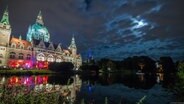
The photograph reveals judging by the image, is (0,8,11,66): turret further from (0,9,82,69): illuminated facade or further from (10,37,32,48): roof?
(10,37,32,48): roof

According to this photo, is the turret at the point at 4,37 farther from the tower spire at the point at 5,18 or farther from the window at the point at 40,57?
the window at the point at 40,57

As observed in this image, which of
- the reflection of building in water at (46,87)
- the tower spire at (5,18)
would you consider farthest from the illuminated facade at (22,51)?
the reflection of building in water at (46,87)

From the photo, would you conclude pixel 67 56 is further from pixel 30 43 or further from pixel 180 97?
pixel 180 97

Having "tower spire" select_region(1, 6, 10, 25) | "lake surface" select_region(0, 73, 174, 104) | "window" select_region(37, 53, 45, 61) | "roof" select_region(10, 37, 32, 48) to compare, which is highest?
"tower spire" select_region(1, 6, 10, 25)

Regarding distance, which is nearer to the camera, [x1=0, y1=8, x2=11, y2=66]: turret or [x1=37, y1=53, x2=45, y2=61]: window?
[x1=0, y1=8, x2=11, y2=66]: turret

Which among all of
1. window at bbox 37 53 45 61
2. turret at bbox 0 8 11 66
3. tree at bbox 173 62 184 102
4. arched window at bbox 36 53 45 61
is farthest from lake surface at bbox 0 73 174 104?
window at bbox 37 53 45 61

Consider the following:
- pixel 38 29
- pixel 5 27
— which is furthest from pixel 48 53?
pixel 38 29

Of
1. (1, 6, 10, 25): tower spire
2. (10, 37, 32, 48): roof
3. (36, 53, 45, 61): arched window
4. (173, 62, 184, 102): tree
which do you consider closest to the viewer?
(173, 62, 184, 102): tree

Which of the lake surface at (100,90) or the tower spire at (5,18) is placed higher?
the tower spire at (5,18)

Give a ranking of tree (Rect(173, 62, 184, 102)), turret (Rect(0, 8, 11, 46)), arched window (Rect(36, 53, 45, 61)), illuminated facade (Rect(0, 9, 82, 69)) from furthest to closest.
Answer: arched window (Rect(36, 53, 45, 61)) < turret (Rect(0, 8, 11, 46)) < illuminated facade (Rect(0, 9, 82, 69)) < tree (Rect(173, 62, 184, 102))

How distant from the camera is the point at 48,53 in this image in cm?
15450

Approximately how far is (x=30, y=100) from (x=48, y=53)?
150m

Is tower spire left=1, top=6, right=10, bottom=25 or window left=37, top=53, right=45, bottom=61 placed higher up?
tower spire left=1, top=6, right=10, bottom=25

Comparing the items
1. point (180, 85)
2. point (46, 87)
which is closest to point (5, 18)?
point (46, 87)
